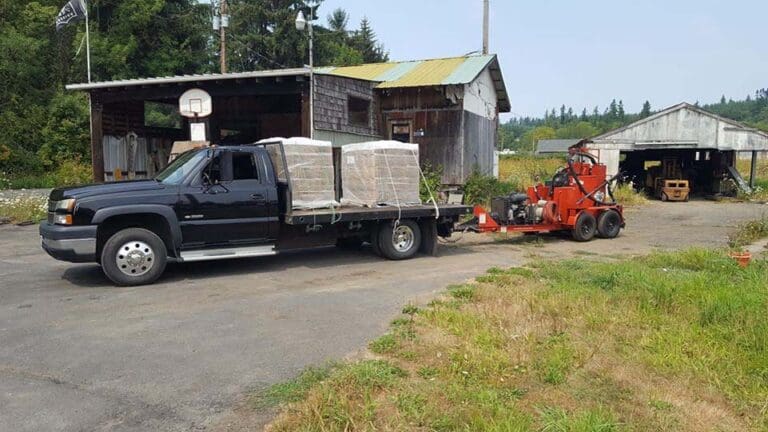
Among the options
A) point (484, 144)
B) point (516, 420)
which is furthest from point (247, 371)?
point (484, 144)

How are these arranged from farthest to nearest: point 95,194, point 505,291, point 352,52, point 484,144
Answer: point 352,52 < point 484,144 < point 95,194 < point 505,291

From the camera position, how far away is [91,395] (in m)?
4.35

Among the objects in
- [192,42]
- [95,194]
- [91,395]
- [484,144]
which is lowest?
[91,395]

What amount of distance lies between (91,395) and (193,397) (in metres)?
0.78

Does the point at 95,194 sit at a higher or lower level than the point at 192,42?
lower

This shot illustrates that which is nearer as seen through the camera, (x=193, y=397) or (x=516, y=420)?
(x=516, y=420)

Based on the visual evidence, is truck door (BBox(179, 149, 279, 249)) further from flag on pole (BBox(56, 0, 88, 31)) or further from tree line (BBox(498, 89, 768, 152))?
tree line (BBox(498, 89, 768, 152))

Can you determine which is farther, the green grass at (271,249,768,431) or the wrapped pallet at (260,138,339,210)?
the wrapped pallet at (260,138,339,210)

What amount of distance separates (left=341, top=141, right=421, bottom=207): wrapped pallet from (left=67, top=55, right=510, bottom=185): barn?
571cm

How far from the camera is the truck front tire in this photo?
7910 mm

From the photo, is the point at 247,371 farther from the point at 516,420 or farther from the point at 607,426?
the point at 607,426

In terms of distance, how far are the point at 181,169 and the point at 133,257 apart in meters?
1.50

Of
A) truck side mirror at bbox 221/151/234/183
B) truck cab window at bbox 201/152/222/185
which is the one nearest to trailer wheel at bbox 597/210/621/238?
truck side mirror at bbox 221/151/234/183

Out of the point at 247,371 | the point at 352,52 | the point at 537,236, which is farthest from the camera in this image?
the point at 352,52
